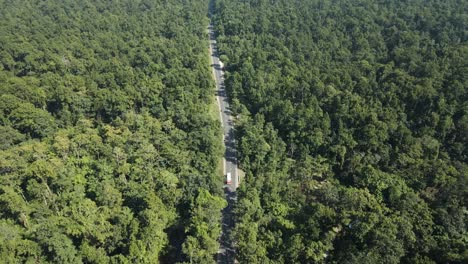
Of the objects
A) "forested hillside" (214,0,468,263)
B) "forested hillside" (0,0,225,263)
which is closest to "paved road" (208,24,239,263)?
"forested hillside" (214,0,468,263)

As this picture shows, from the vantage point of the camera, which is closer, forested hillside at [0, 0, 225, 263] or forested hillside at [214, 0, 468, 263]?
forested hillside at [214, 0, 468, 263]

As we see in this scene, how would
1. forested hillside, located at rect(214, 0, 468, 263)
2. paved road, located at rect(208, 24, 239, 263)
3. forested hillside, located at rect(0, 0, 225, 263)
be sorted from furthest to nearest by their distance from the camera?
paved road, located at rect(208, 24, 239, 263), forested hillside, located at rect(0, 0, 225, 263), forested hillside, located at rect(214, 0, 468, 263)

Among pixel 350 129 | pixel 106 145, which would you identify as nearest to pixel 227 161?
pixel 106 145

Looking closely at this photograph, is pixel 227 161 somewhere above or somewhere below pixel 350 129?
below

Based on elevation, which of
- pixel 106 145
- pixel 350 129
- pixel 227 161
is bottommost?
pixel 227 161

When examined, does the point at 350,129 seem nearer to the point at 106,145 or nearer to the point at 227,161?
the point at 227,161

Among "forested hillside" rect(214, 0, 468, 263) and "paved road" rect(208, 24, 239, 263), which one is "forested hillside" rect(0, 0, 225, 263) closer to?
"paved road" rect(208, 24, 239, 263)

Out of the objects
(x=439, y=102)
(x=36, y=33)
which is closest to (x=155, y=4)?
(x=36, y=33)

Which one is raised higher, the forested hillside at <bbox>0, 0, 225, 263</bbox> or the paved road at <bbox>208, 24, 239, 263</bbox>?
the forested hillside at <bbox>0, 0, 225, 263</bbox>
